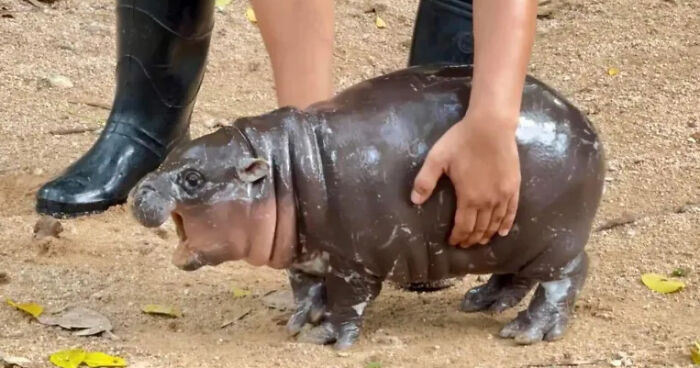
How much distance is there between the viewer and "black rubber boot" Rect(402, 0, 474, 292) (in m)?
2.26

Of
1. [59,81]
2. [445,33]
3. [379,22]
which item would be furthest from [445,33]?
[379,22]

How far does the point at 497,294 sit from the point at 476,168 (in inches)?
13.1

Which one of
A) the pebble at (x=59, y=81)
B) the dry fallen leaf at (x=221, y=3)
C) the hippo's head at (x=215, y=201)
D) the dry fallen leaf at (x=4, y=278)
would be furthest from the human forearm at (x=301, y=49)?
the dry fallen leaf at (x=221, y=3)

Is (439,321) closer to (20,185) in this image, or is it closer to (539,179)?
(539,179)

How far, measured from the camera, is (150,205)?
5.57 feet

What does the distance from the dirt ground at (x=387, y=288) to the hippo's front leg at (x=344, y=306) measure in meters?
0.03

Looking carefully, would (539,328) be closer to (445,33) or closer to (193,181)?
(193,181)

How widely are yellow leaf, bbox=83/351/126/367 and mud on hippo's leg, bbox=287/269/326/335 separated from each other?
26cm

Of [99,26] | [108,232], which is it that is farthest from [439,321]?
[99,26]

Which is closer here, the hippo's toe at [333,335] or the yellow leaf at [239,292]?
the hippo's toe at [333,335]

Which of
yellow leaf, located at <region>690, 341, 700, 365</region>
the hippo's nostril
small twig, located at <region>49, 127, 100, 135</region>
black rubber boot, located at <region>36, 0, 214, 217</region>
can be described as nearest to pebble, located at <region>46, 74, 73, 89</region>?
small twig, located at <region>49, 127, 100, 135</region>

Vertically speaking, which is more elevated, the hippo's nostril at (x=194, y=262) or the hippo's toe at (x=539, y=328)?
the hippo's nostril at (x=194, y=262)

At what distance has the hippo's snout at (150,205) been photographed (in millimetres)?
1692

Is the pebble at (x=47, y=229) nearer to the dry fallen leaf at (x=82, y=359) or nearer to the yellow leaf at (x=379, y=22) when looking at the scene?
the dry fallen leaf at (x=82, y=359)
